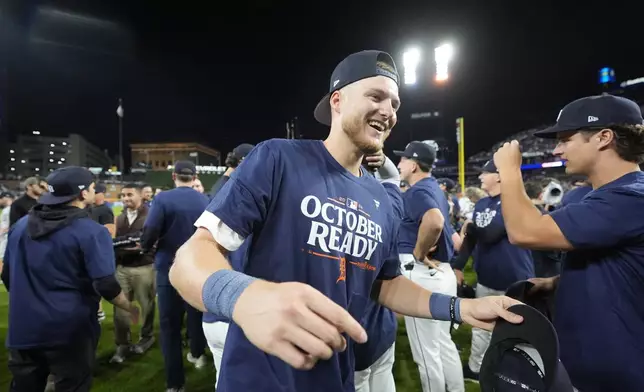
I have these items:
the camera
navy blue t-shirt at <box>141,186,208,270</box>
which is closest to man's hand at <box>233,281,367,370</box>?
navy blue t-shirt at <box>141,186,208,270</box>

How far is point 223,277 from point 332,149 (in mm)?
996

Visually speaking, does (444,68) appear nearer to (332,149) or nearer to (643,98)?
(643,98)

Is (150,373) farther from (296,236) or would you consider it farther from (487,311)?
(487,311)

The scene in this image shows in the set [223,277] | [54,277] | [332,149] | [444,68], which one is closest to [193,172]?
[54,277]

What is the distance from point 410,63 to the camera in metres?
27.6

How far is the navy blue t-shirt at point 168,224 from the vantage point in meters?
4.30

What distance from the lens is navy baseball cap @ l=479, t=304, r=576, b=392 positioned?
3.97 ft

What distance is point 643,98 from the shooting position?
34.5 metres

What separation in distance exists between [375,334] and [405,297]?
97 cm

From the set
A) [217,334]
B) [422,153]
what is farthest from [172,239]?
[422,153]

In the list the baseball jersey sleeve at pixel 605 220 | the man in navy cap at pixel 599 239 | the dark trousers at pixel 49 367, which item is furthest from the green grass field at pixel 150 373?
the baseball jersey sleeve at pixel 605 220

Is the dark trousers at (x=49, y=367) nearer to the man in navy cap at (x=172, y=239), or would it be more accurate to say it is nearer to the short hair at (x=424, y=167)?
the man in navy cap at (x=172, y=239)

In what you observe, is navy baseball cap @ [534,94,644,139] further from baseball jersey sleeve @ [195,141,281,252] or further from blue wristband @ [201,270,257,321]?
blue wristband @ [201,270,257,321]

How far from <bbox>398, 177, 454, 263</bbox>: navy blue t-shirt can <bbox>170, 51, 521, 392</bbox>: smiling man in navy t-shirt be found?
2.02 metres
